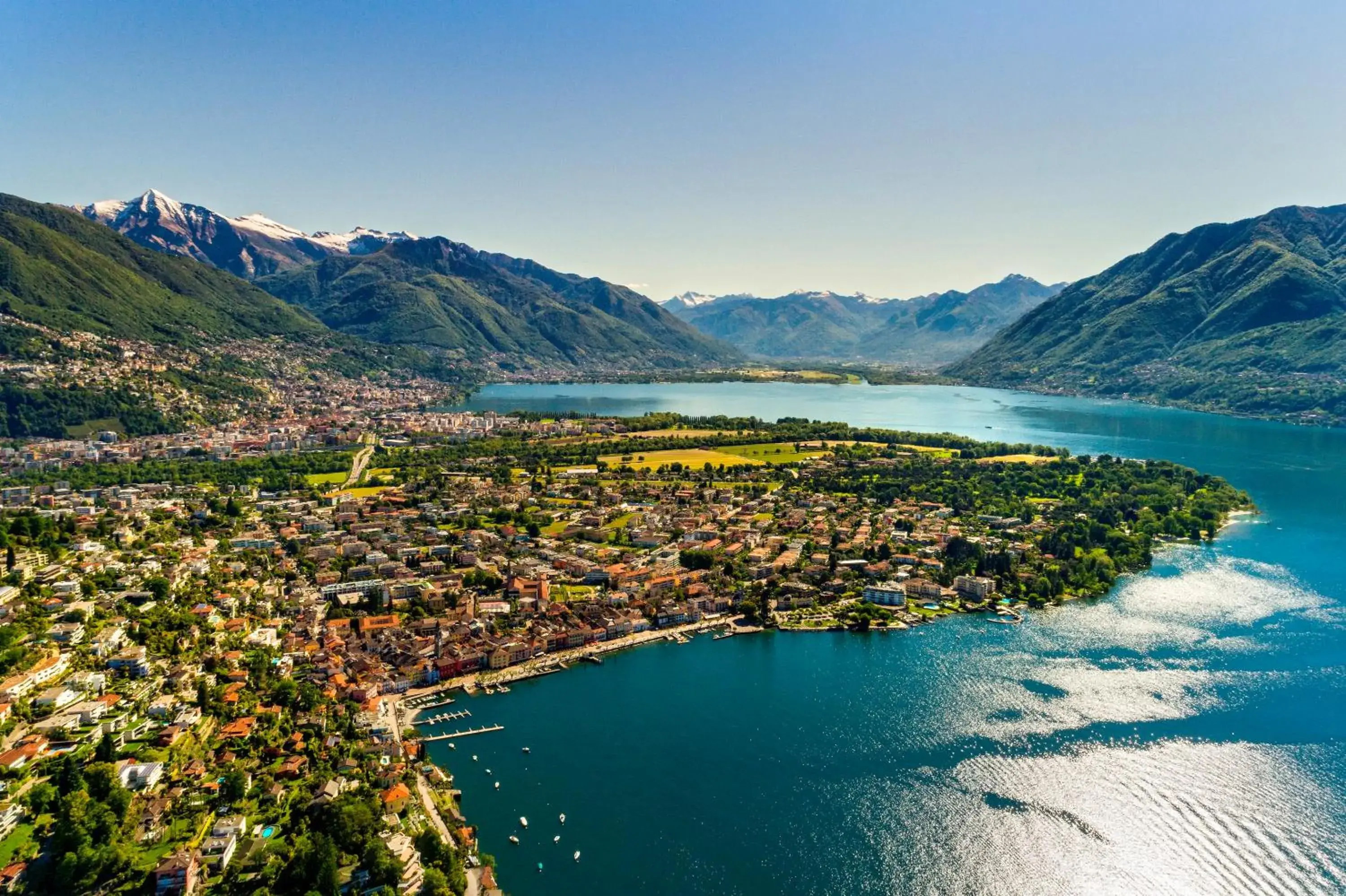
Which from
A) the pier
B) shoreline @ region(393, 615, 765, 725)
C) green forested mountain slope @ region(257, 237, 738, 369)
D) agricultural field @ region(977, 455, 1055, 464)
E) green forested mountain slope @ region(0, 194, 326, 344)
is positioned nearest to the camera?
the pier

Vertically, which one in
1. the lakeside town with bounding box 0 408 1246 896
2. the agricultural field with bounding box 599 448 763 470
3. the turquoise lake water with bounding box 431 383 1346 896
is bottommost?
the turquoise lake water with bounding box 431 383 1346 896

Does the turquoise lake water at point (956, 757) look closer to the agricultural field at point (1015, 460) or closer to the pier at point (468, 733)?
the pier at point (468, 733)

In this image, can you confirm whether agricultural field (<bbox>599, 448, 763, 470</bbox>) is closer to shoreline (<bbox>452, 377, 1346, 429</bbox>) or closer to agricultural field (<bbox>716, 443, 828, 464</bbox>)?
agricultural field (<bbox>716, 443, 828, 464</bbox>)

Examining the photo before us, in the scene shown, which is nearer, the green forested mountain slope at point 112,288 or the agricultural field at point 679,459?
the agricultural field at point 679,459

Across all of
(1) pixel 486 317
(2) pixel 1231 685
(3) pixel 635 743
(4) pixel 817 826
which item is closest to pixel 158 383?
(3) pixel 635 743

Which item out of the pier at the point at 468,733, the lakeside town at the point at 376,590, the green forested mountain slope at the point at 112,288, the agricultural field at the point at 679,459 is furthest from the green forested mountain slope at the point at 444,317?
the pier at the point at 468,733

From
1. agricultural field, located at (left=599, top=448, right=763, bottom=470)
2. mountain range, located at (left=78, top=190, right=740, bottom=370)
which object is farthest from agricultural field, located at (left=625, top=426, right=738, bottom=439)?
mountain range, located at (left=78, top=190, right=740, bottom=370)
